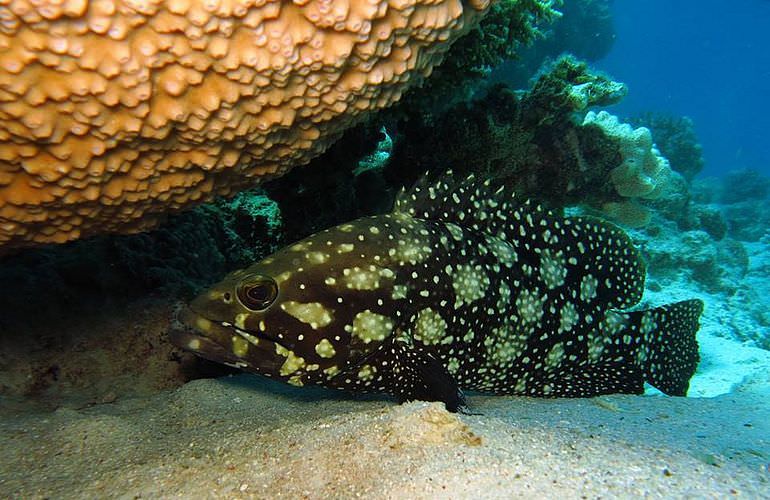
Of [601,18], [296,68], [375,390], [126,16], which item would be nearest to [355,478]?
[375,390]

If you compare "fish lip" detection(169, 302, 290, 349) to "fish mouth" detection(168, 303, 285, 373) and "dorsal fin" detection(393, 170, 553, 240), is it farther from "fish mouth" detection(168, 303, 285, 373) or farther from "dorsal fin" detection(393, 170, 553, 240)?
"dorsal fin" detection(393, 170, 553, 240)

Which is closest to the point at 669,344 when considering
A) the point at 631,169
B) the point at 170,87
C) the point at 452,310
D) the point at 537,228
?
the point at 537,228

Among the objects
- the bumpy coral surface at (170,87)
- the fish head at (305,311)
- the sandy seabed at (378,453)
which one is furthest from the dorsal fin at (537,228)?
the sandy seabed at (378,453)

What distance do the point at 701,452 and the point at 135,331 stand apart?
5.30 meters

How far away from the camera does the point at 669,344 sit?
17.2 feet

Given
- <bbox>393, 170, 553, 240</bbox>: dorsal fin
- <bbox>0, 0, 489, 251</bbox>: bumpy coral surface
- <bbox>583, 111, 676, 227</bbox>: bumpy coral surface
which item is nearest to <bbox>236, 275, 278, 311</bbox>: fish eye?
<bbox>0, 0, 489, 251</bbox>: bumpy coral surface

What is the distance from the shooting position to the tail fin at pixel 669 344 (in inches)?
203

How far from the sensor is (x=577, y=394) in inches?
190

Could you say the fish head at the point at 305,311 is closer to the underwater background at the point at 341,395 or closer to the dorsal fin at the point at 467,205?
the underwater background at the point at 341,395

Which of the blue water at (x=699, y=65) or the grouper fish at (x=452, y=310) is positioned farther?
the blue water at (x=699, y=65)

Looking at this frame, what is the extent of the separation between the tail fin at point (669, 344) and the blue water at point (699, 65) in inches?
4204

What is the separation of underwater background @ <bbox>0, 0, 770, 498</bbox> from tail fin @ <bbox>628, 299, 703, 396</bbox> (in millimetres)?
521

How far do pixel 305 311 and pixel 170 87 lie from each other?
5.85ft

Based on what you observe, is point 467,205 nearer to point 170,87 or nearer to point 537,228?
point 537,228
